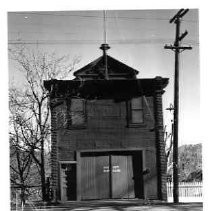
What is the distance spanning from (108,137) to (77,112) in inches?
35.5

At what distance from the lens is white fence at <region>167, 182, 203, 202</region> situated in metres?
6.37

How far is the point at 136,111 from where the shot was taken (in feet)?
27.8

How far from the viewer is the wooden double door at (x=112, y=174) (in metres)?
7.82

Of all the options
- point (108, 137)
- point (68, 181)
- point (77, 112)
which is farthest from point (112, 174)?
point (77, 112)

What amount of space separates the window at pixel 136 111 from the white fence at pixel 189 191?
5.44 ft

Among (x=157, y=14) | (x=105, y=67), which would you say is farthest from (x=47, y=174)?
(x=157, y=14)

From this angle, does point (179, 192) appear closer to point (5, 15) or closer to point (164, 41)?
point (164, 41)

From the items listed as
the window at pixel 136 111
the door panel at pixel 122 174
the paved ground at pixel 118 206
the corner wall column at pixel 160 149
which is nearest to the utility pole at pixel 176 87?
the corner wall column at pixel 160 149

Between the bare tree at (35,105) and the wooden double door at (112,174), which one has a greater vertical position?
the bare tree at (35,105)

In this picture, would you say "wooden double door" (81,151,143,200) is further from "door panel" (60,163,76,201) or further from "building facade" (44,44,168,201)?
"door panel" (60,163,76,201)

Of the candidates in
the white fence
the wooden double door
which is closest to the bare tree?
the wooden double door

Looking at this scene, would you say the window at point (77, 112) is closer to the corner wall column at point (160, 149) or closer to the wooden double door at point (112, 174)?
the wooden double door at point (112, 174)

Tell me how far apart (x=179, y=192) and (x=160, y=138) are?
1.23 metres

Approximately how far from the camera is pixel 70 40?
639 cm
